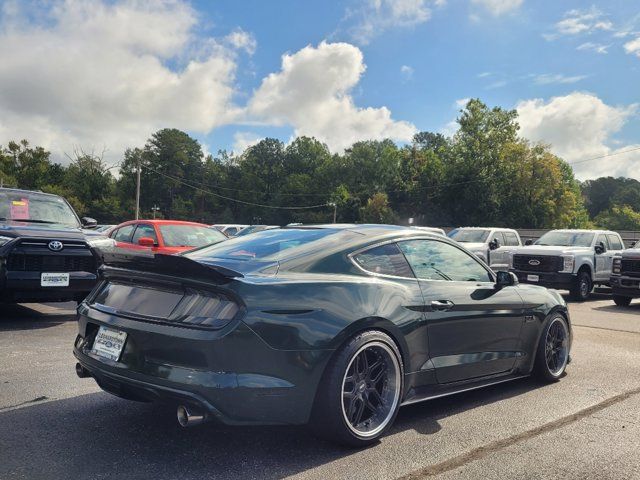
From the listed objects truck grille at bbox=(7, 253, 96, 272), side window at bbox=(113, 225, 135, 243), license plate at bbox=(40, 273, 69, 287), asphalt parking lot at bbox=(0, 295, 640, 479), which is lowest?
asphalt parking lot at bbox=(0, 295, 640, 479)

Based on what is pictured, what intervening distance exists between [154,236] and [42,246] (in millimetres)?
2895

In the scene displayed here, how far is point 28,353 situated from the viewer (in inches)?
228

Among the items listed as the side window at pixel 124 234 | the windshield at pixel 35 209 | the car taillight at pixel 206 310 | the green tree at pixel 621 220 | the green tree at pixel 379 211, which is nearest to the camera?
the car taillight at pixel 206 310

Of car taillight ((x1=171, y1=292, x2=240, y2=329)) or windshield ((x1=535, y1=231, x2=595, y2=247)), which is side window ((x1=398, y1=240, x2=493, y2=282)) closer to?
car taillight ((x1=171, y1=292, x2=240, y2=329))

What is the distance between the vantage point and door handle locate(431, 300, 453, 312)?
3996mm

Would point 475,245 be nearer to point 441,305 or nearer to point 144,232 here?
point 144,232

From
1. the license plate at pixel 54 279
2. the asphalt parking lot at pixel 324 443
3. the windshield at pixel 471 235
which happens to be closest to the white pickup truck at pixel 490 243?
the windshield at pixel 471 235

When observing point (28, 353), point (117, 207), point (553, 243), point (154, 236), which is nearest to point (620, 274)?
point (553, 243)

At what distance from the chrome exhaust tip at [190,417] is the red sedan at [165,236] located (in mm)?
7145

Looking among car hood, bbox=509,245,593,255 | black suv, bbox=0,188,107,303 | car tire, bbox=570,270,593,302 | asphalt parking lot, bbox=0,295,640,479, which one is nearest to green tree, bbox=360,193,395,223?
car hood, bbox=509,245,593,255

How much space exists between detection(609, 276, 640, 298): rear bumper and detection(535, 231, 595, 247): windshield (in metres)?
1.96

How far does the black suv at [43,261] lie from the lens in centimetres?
722

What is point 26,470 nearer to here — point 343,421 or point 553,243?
point 343,421

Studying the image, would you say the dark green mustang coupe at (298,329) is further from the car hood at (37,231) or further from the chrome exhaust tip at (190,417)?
the car hood at (37,231)
